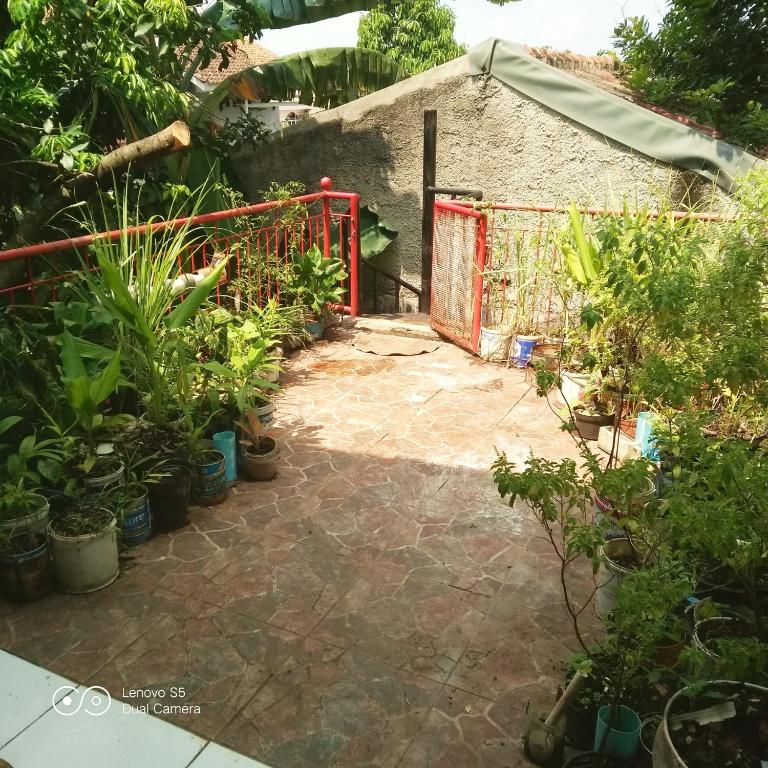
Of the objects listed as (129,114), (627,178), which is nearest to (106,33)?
(129,114)

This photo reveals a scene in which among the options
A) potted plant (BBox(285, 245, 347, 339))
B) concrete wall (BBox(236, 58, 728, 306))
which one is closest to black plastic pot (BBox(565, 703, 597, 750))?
potted plant (BBox(285, 245, 347, 339))

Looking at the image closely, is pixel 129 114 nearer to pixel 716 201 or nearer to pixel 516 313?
pixel 516 313

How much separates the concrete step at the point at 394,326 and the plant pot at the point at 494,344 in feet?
2.55

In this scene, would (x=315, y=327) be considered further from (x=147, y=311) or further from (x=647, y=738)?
(x=647, y=738)

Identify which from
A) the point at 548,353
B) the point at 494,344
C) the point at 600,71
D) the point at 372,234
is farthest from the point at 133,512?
the point at 600,71

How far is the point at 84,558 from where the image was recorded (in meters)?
3.34

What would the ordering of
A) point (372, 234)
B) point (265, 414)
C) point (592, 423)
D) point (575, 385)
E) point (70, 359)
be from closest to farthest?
point (70, 359) < point (265, 414) < point (592, 423) < point (575, 385) < point (372, 234)

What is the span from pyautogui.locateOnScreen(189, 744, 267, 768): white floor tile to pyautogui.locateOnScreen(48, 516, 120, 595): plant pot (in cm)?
121

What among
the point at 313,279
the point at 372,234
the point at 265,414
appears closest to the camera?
the point at 265,414

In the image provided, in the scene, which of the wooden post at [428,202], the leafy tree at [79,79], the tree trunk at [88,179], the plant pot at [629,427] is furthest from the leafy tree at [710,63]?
the tree trunk at [88,179]

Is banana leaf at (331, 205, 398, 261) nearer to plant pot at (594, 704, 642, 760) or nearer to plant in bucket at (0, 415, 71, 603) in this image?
plant in bucket at (0, 415, 71, 603)

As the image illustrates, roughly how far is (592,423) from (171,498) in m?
3.12

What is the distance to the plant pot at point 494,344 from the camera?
22.0ft

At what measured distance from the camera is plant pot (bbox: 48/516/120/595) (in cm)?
330
